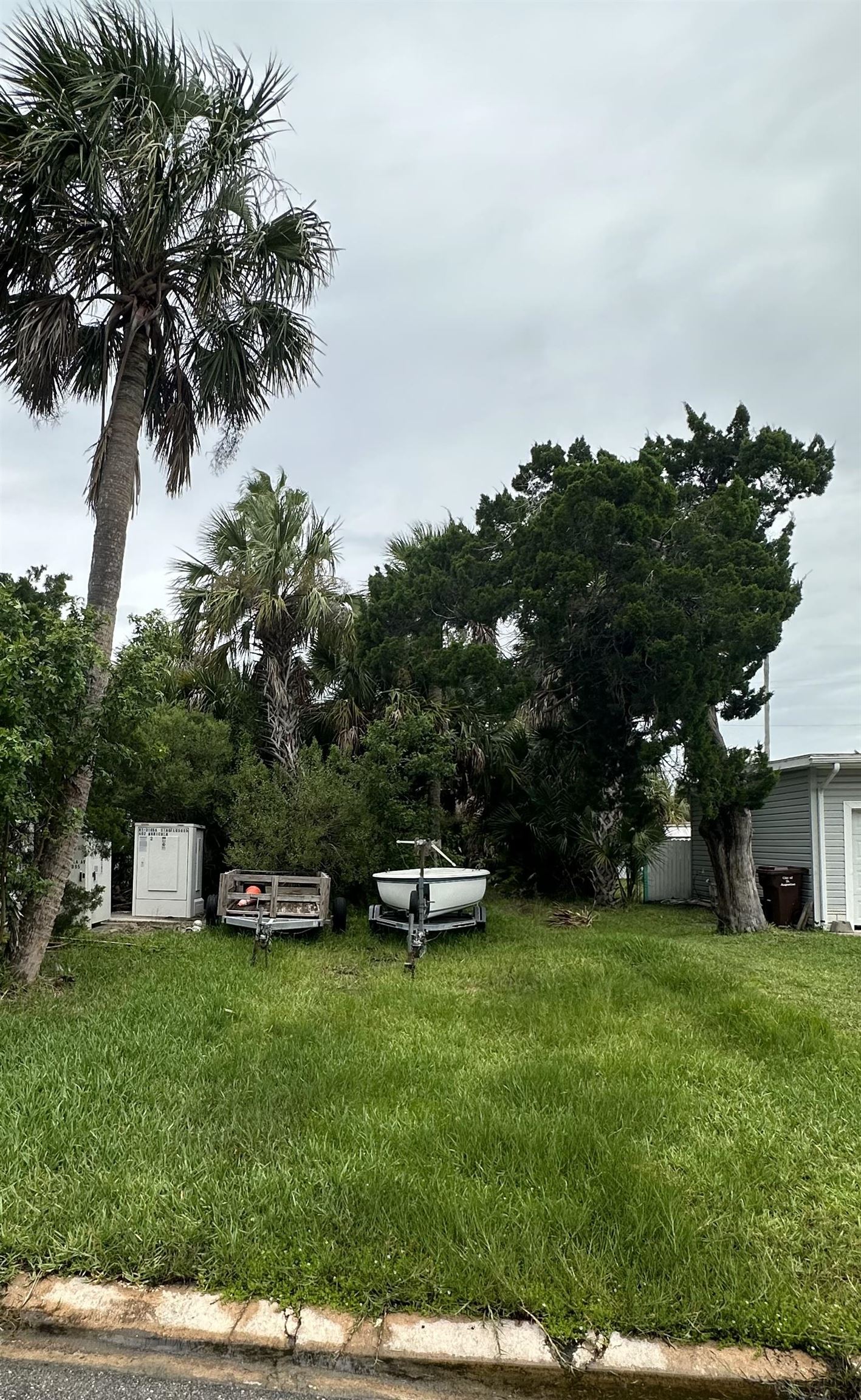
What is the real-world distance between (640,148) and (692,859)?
40.8 feet

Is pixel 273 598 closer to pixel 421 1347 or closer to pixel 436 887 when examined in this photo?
pixel 436 887

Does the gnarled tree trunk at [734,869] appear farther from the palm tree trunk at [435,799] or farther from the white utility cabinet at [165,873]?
the white utility cabinet at [165,873]

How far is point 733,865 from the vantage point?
35.5 ft

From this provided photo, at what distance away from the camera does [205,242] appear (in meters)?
6.92

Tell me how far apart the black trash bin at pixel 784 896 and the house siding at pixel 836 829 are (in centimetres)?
45

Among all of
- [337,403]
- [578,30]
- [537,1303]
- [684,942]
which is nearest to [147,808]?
[337,403]

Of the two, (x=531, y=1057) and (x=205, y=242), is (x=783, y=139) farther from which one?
(x=531, y=1057)

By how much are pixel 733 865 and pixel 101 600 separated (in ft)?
30.1

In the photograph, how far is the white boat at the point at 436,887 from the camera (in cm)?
841

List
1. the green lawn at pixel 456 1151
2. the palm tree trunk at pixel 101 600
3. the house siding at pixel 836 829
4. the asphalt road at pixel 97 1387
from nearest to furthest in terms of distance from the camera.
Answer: the asphalt road at pixel 97 1387
the green lawn at pixel 456 1151
the palm tree trunk at pixel 101 600
the house siding at pixel 836 829

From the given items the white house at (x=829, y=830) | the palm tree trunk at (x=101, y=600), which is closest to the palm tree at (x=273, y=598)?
the palm tree trunk at (x=101, y=600)

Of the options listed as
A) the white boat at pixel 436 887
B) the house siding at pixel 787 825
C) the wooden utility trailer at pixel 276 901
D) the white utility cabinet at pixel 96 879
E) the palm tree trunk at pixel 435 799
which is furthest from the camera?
the house siding at pixel 787 825

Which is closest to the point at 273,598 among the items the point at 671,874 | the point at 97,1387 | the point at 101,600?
the point at 101,600

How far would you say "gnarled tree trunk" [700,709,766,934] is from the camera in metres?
10.7
